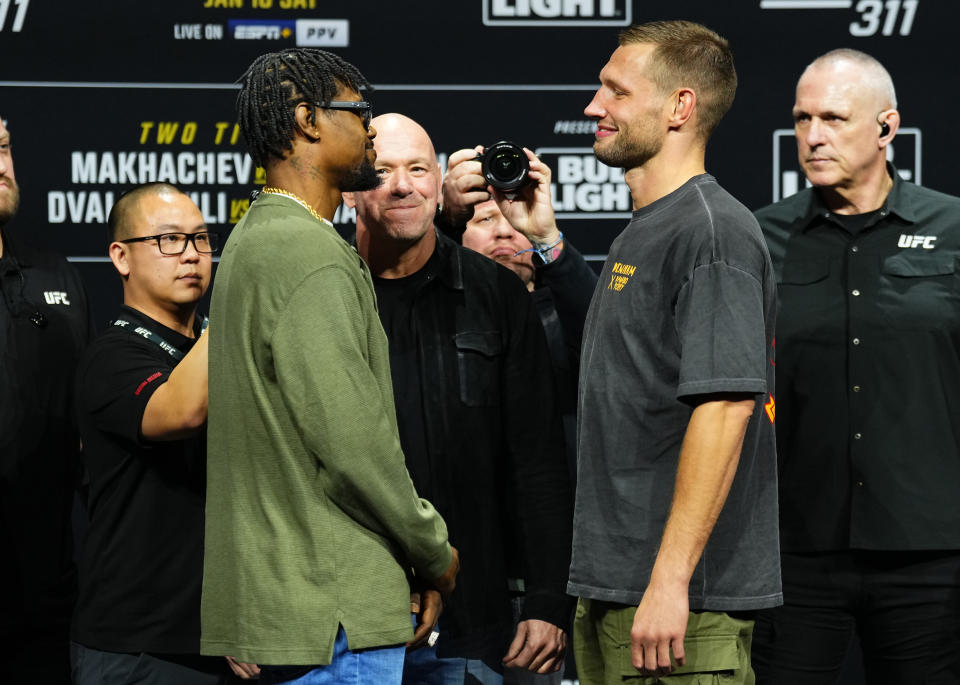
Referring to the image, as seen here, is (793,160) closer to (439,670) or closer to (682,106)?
(682,106)

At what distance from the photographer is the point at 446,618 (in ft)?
7.51

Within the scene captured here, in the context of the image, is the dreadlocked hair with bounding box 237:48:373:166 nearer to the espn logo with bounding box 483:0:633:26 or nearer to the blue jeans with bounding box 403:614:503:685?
the blue jeans with bounding box 403:614:503:685

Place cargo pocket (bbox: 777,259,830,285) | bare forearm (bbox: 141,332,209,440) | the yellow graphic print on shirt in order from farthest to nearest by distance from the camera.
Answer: cargo pocket (bbox: 777,259,830,285)
bare forearm (bbox: 141,332,209,440)
the yellow graphic print on shirt

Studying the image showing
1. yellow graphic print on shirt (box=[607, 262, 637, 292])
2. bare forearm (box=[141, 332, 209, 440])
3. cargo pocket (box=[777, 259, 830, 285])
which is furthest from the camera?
cargo pocket (box=[777, 259, 830, 285])

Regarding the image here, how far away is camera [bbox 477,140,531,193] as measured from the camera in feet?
8.06

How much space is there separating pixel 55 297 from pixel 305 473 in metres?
1.49

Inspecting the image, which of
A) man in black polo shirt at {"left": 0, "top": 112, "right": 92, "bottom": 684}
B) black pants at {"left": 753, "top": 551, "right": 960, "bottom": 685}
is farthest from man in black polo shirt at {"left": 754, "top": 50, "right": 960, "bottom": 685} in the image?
man in black polo shirt at {"left": 0, "top": 112, "right": 92, "bottom": 684}

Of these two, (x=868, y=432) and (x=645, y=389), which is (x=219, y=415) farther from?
(x=868, y=432)

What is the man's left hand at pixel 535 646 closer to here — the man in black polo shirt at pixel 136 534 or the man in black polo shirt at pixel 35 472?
the man in black polo shirt at pixel 136 534

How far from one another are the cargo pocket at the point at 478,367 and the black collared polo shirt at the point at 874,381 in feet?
2.21

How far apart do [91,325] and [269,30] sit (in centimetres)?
101

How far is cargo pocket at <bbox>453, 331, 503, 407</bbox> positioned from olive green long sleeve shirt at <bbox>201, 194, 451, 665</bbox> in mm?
681

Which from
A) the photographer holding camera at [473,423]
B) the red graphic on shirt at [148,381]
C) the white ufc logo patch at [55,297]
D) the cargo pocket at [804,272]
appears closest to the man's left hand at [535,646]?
the photographer holding camera at [473,423]

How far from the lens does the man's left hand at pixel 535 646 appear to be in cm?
229
